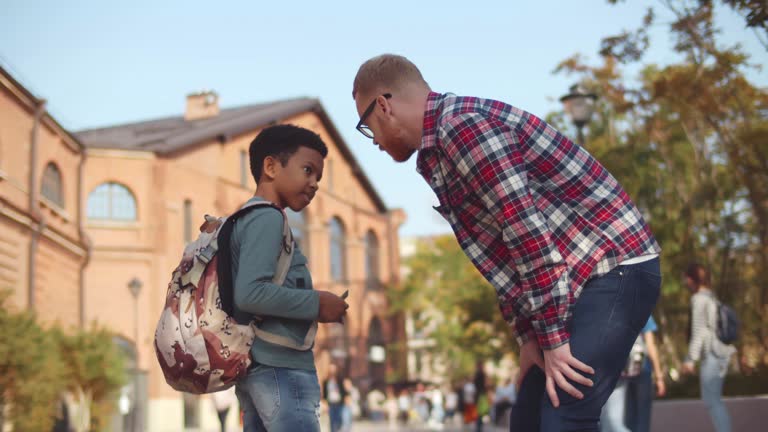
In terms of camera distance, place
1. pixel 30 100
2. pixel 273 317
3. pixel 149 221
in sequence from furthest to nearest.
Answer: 1. pixel 149 221
2. pixel 30 100
3. pixel 273 317

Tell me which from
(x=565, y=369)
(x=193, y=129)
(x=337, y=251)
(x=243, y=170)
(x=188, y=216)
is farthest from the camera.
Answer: (x=337, y=251)

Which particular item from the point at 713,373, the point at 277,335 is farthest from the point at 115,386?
the point at 277,335

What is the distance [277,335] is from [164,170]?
35029 millimetres

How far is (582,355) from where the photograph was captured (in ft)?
8.52

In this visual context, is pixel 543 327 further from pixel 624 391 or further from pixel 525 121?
pixel 624 391

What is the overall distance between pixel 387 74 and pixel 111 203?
34946 mm

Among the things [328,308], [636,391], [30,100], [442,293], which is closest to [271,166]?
[328,308]

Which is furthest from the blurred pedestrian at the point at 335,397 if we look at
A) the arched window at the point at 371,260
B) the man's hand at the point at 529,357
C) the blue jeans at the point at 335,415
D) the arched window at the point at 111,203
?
the arched window at the point at 371,260

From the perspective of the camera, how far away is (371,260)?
54188 millimetres

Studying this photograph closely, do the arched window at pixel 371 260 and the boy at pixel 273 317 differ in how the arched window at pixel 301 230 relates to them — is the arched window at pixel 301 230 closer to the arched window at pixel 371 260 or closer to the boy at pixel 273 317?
the arched window at pixel 371 260

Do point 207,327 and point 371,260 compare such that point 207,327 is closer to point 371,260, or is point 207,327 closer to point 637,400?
point 637,400

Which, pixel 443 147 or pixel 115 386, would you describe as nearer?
pixel 443 147

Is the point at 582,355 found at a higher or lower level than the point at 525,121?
lower

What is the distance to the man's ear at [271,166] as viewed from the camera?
12.0 feet
